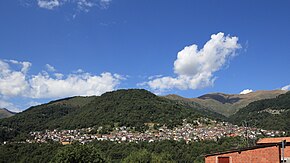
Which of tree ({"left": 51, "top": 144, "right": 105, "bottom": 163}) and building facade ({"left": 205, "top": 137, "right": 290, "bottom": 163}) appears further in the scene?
tree ({"left": 51, "top": 144, "right": 105, "bottom": 163})

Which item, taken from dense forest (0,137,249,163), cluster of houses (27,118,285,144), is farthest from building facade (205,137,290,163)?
cluster of houses (27,118,285,144)

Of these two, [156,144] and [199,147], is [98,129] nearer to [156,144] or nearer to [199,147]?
[156,144]

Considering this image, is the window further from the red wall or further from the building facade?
the red wall

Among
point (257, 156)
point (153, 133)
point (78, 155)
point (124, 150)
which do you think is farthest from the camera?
point (153, 133)

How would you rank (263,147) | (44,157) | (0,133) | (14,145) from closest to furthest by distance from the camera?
1. (263,147)
2. (44,157)
3. (14,145)
4. (0,133)

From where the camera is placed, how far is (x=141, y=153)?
243 ft

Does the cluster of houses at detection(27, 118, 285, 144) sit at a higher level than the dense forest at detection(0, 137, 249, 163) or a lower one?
higher

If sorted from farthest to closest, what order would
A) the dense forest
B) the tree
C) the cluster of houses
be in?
the cluster of houses < the dense forest < the tree

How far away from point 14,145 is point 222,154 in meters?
118

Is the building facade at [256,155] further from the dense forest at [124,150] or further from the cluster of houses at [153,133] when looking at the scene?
the cluster of houses at [153,133]

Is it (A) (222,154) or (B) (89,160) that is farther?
(B) (89,160)

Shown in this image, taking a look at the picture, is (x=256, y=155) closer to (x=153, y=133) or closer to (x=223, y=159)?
(x=223, y=159)

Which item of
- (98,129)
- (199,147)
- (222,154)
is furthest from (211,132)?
(222,154)

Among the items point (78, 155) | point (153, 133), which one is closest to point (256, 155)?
point (78, 155)
